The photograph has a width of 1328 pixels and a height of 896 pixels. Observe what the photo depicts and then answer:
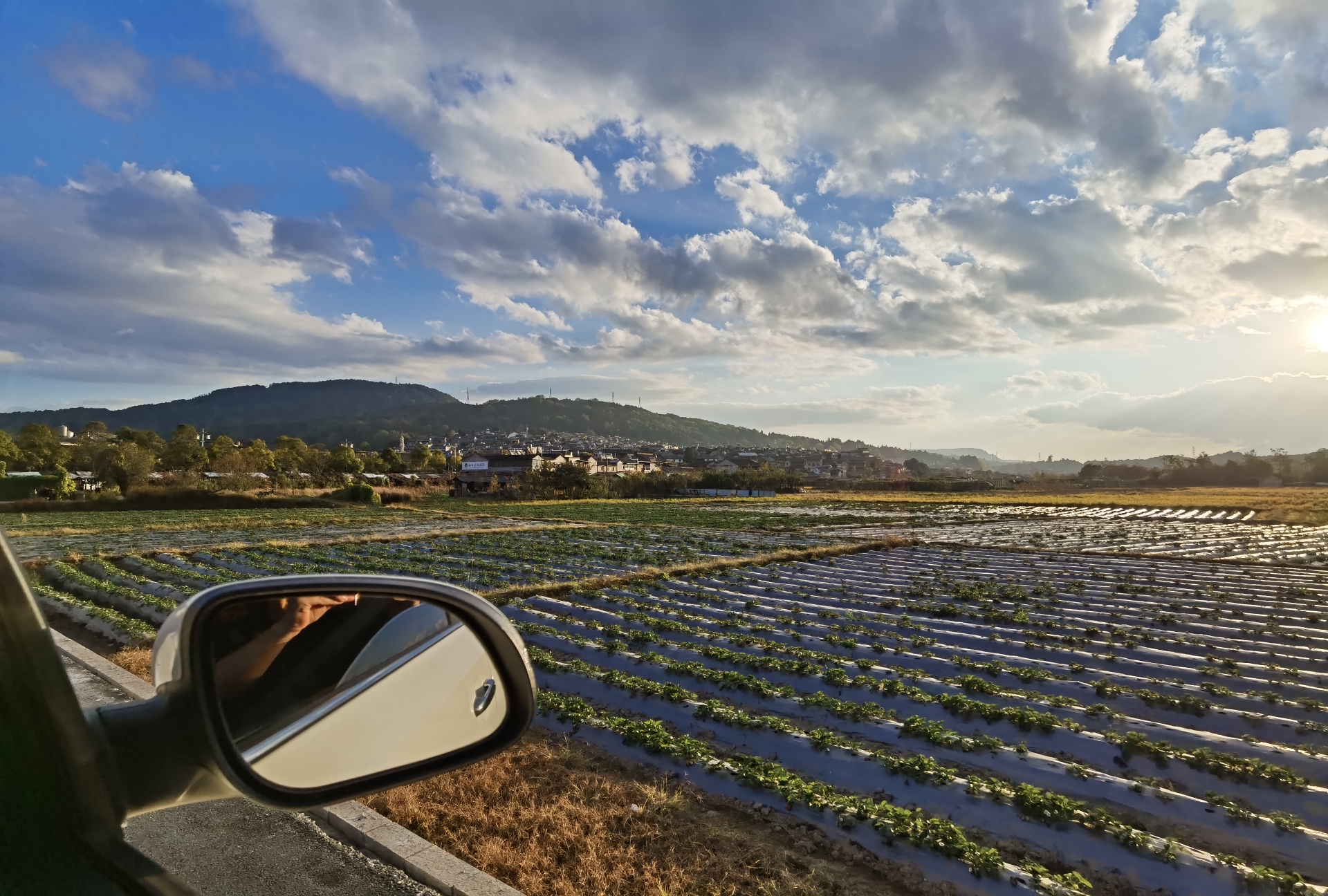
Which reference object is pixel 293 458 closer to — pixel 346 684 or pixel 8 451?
pixel 8 451

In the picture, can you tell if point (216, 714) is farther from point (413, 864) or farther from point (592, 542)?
point (592, 542)

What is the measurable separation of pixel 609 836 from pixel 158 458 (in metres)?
86.6

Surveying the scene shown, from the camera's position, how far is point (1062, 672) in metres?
8.29

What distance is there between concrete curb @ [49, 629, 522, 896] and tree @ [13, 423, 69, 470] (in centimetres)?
7580

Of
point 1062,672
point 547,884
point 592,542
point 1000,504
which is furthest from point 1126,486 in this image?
point 547,884

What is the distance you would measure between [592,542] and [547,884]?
20.2m

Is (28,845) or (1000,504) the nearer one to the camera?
(28,845)

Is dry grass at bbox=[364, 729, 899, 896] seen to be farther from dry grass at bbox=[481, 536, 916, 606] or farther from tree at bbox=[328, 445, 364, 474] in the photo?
tree at bbox=[328, 445, 364, 474]

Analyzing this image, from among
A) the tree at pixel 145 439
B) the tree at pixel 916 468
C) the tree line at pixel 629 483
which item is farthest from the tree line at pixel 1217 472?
the tree at pixel 145 439

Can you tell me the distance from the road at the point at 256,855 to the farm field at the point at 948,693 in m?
0.62

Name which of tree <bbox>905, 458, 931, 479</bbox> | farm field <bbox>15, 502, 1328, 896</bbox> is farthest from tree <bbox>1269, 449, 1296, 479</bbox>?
farm field <bbox>15, 502, 1328, 896</bbox>

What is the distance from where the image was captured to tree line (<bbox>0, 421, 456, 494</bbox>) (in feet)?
178

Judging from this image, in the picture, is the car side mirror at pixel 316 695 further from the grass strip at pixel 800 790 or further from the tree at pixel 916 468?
the tree at pixel 916 468

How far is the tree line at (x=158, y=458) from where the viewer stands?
54.1m
